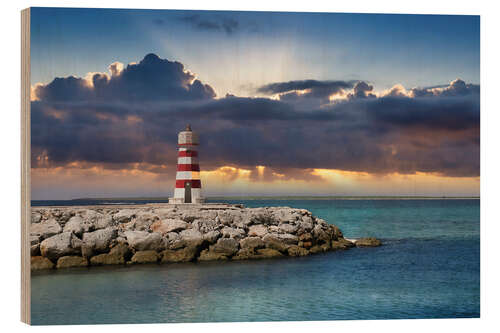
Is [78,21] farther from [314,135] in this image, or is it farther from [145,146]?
[314,135]

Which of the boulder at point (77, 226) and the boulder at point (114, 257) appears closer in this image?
the boulder at point (114, 257)

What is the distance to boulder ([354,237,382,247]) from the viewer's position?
362 inches

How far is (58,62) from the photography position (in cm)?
749

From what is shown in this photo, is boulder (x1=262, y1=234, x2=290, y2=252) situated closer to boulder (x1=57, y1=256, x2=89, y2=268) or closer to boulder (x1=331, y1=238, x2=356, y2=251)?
boulder (x1=331, y1=238, x2=356, y2=251)

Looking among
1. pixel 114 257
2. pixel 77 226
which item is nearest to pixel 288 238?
pixel 114 257

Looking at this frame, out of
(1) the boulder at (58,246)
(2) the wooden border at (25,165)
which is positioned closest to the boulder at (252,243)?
(1) the boulder at (58,246)

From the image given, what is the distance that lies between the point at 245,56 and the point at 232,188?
1.87 meters

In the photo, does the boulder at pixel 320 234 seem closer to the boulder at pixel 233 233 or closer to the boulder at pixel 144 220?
the boulder at pixel 233 233

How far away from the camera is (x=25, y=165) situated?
725 centimetres

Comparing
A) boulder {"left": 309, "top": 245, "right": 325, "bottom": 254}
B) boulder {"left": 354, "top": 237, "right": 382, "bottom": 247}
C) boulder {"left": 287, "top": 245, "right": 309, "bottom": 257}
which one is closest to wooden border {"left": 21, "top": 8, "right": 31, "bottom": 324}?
boulder {"left": 287, "top": 245, "right": 309, "bottom": 257}

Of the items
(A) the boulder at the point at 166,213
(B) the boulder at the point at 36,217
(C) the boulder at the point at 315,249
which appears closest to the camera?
(B) the boulder at the point at 36,217

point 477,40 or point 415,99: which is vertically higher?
point 477,40

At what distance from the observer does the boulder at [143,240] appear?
879 centimetres
